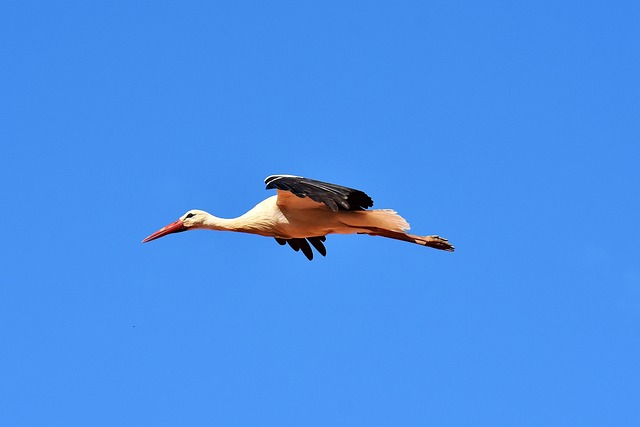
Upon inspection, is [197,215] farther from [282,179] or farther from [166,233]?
[282,179]

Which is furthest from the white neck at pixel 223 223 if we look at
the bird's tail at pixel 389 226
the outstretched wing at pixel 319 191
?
the bird's tail at pixel 389 226

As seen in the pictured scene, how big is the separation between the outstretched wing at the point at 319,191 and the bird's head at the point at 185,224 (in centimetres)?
171

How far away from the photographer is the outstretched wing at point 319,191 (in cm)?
1409

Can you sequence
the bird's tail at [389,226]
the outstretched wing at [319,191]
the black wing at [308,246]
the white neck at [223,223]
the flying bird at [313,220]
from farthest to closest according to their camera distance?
the black wing at [308,246] < the white neck at [223,223] < the bird's tail at [389,226] < the flying bird at [313,220] < the outstretched wing at [319,191]

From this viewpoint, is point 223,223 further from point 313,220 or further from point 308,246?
point 308,246

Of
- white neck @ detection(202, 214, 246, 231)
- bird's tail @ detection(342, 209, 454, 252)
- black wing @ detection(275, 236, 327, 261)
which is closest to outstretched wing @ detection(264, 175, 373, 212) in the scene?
bird's tail @ detection(342, 209, 454, 252)

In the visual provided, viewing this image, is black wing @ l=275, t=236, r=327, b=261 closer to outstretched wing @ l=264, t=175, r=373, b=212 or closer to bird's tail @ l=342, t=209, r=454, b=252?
bird's tail @ l=342, t=209, r=454, b=252

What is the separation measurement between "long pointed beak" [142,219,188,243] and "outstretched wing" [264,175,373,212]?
2.06m

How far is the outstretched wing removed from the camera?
46.2 ft

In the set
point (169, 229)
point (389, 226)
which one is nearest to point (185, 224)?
point (169, 229)

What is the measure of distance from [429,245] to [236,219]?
219cm

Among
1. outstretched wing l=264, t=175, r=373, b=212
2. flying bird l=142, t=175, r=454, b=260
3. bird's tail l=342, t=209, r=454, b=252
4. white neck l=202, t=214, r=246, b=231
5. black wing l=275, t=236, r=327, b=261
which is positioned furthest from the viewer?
black wing l=275, t=236, r=327, b=261

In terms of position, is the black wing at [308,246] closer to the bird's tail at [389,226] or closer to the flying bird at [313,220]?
the flying bird at [313,220]

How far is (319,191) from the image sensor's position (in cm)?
1427
